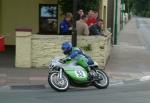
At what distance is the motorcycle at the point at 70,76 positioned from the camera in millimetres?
14094

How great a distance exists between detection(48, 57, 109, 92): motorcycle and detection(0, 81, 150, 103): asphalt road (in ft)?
0.57

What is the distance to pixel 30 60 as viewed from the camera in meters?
18.7

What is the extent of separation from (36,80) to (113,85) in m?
2.19

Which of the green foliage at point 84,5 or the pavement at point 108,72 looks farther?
the green foliage at point 84,5

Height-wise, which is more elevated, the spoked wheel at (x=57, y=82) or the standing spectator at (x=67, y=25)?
the standing spectator at (x=67, y=25)

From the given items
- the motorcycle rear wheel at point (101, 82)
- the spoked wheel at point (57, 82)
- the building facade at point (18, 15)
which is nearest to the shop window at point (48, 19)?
the building facade at point (18, 15)

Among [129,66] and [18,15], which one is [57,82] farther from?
[18,15]

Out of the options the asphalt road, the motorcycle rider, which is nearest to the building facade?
the asphalt road

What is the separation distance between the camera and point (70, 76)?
47.0 ft

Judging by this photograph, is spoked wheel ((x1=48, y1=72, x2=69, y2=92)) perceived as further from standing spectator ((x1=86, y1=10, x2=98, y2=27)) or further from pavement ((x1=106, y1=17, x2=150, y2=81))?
standing spectator ((x1=86, y1=10, x2=98, y2=27))

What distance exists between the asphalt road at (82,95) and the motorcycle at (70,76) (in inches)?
6.9

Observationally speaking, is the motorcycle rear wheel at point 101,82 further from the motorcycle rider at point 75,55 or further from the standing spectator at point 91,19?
the standing spectator at point 91,19

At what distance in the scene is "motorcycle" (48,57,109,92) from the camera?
14094 millimetres

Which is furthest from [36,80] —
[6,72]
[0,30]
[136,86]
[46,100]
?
[0,30]
